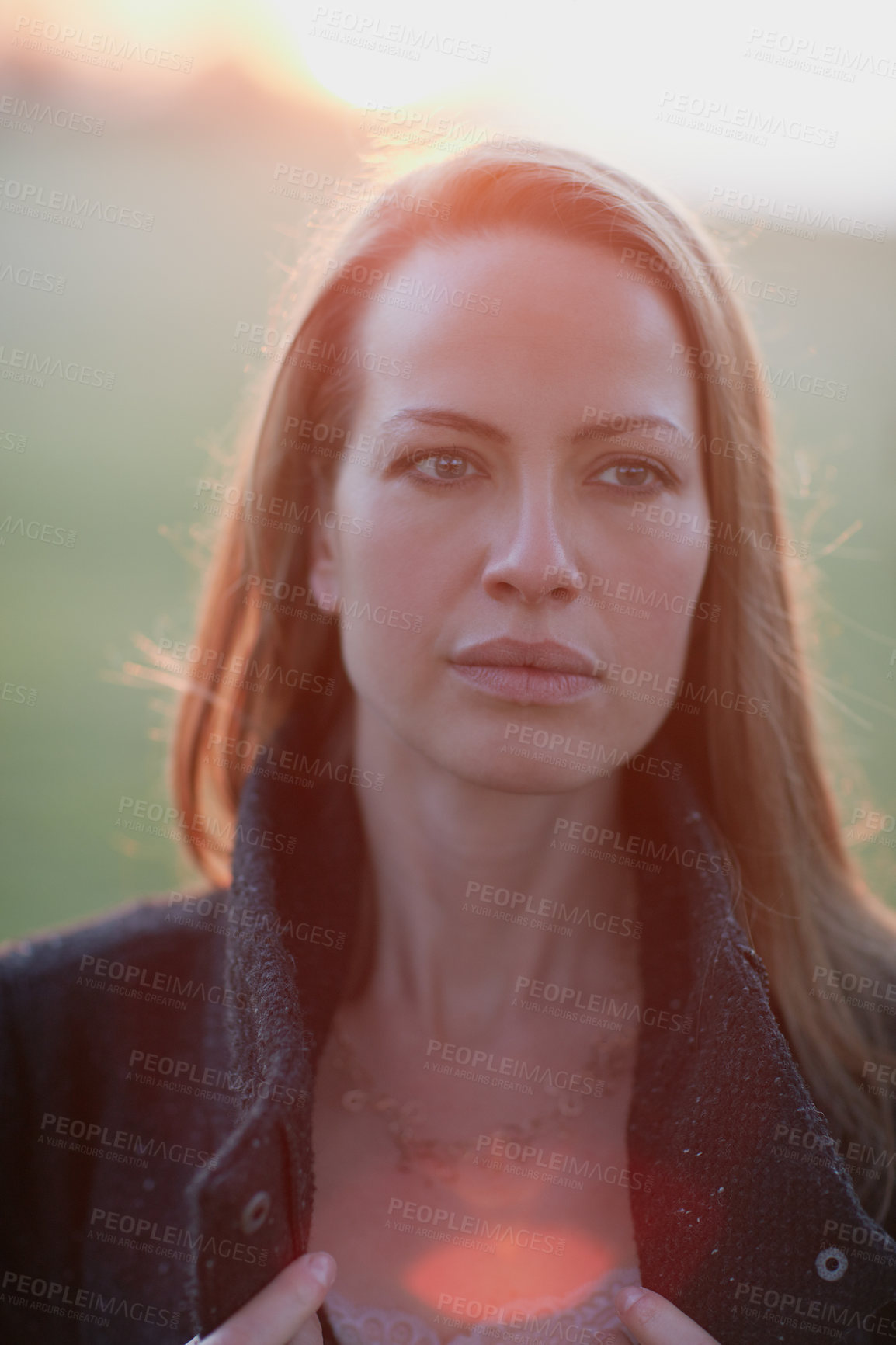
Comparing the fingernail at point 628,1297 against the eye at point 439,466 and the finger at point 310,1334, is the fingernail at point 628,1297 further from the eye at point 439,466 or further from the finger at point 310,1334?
the eye at point 439,466

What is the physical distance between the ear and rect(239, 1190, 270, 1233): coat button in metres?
0.94

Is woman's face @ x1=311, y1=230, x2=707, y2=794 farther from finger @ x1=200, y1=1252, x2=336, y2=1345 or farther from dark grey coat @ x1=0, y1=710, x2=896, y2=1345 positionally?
finger @ x1=200, y1=1252, x2=336, y2=1345

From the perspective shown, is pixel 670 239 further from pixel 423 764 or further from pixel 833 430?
pixel 833 430

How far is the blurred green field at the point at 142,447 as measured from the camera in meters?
4.93

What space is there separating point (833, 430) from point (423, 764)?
8.09m

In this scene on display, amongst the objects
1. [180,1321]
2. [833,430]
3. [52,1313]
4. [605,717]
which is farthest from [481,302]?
[833,430]

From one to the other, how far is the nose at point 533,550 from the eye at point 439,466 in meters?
0.09

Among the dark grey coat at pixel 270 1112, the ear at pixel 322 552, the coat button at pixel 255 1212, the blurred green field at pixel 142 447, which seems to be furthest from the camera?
the blurred green field at pixel 142 447

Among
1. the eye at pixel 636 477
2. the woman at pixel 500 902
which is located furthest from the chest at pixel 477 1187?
the eye at pixel 636 477

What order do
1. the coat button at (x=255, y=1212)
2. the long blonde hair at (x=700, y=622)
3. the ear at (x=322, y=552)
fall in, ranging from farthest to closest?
the ear at (x=322, y=552) → the long blonde hair at (x=700, y=622) → the coat button at (x=255, y=1212)

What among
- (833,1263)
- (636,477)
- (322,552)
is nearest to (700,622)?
(636,477)

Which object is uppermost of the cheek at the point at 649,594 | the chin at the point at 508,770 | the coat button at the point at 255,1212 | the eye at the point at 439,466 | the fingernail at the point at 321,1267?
the eye at the point at 439,466

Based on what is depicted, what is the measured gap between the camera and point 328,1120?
1.58 m

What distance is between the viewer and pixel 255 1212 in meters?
1.19
